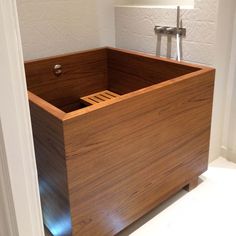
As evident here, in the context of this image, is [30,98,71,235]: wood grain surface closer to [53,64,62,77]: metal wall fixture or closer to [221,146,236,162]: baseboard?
[53,64,62,77]: metal wall fixture

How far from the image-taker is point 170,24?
1691mm

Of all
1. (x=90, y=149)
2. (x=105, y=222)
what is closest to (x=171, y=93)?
(x=90, y=149)

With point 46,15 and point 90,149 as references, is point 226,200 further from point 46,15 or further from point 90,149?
point 46,15

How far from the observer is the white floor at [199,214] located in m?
1.38

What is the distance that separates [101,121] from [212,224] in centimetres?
76

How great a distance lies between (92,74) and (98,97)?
0.48ft

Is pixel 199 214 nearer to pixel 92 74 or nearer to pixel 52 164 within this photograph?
pixel 52 164

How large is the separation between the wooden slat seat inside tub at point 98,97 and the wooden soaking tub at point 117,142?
0.08 metres

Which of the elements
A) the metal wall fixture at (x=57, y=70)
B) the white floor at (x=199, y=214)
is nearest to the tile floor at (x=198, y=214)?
the white floor at (x=199, y=214)

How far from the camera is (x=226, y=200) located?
5.13 feet

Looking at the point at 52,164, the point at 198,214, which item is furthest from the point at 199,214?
the point at 52,164

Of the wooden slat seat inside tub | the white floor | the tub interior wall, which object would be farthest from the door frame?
the wooden slat seat inside tub

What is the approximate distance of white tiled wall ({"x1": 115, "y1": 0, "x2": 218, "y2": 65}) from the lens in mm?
1536

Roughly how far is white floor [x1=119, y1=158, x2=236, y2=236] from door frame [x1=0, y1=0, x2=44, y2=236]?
2.57ft
